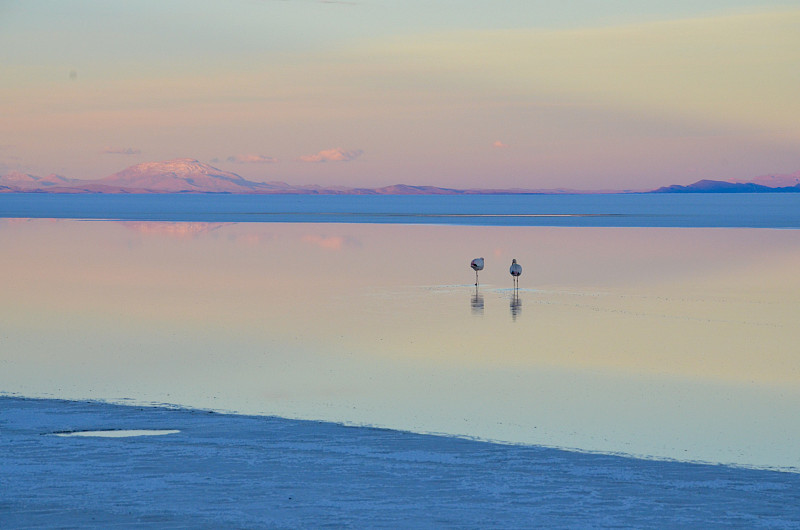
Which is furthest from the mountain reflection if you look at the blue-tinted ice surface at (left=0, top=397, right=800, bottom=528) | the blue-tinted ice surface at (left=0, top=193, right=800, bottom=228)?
the blue-tinted ice surface at (left=0, top=397, right=800, bottom=528)

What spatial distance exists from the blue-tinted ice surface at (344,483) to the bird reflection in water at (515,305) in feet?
32.8

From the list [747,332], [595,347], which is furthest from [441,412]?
[747,332]

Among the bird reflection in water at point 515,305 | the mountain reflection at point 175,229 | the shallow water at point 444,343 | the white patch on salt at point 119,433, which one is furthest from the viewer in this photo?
the mountain reflection at point 175,229

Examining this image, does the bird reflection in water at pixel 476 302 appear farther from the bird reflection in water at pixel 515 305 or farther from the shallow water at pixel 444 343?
the bird reflection in water at pixel 515 305

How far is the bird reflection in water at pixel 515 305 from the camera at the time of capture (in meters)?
20.5

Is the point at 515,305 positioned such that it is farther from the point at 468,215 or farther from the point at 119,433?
the point at 468,215

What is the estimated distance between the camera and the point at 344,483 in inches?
350

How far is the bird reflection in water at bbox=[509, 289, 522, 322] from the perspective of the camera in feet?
67.4

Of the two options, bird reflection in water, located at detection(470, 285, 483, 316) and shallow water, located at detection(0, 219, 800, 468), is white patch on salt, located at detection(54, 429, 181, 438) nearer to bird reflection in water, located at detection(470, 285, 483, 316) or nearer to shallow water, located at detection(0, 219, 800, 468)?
shallow water, located at detection(0, 219, 800, 468)

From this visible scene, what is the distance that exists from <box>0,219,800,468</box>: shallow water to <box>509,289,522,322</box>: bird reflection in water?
9cm

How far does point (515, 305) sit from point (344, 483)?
13.7 metres

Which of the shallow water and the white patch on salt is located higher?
the shallow water

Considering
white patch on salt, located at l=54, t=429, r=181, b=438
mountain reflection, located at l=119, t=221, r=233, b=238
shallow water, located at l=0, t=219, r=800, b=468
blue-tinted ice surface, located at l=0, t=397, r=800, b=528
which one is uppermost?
mountain reflection, located at l=119, t=221, r=233, b=238

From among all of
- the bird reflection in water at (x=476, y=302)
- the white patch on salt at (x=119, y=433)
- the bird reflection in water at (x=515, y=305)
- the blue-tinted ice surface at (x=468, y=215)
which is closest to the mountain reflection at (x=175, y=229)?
the blue-tinted ice surface at (x=468, y=215)
